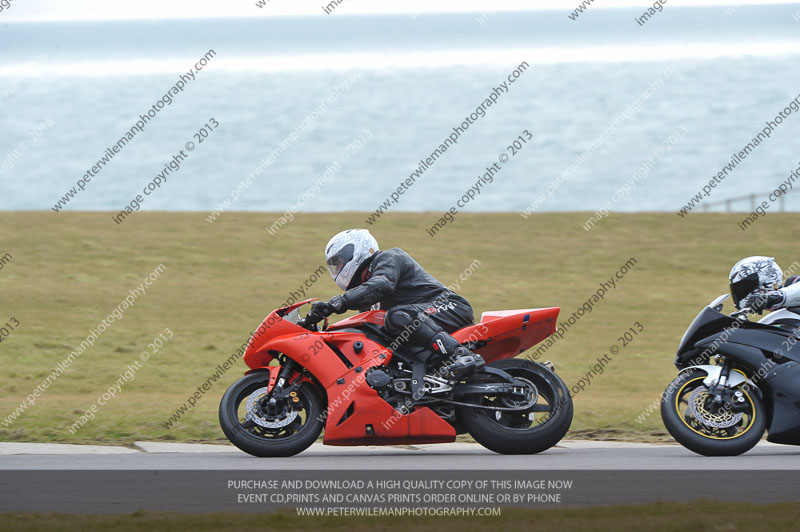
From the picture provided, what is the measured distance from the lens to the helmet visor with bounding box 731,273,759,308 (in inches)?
325

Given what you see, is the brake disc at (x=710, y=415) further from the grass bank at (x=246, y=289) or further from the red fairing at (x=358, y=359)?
the grass bank at (x=246, y=289)

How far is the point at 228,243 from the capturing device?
22.8 metres

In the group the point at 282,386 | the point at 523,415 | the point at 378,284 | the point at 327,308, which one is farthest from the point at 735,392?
the point at 282,386

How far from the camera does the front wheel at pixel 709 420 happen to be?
25.1ft

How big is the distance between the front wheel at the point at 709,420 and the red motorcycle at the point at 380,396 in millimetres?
816

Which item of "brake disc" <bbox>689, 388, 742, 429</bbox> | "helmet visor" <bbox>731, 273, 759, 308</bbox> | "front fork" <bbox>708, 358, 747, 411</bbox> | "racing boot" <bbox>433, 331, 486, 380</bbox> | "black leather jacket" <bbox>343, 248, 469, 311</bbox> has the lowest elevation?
"racing boot" <bbox>433, 331, 486, 380</bbox>

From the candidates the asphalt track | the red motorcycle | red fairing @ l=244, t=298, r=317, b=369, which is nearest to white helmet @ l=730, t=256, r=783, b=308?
the asphalt track

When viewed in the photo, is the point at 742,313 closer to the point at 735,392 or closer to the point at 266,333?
the point at 735,392

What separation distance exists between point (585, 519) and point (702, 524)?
0.54 meters

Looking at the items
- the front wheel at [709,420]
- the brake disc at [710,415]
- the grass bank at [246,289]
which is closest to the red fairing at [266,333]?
the grass bank at [246,289]

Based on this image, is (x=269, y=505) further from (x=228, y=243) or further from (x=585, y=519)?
(x=228, y=243)

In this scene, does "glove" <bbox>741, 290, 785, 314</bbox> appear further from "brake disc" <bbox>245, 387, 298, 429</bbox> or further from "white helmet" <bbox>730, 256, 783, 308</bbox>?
"brake disc" <bbox>245, 387, 298, 429</bbox>

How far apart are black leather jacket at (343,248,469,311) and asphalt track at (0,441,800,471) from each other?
47.9 inches

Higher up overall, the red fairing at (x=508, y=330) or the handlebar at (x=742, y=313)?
the handlebar at (x=742, y=313)
